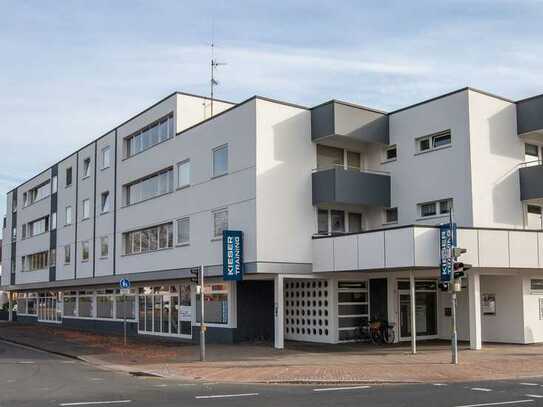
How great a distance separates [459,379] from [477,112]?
11956mm

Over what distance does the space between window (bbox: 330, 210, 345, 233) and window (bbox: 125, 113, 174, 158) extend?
920 centimetres

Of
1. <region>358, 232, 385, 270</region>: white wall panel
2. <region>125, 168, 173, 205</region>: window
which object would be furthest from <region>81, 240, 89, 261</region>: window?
<region>358, 232, 385, 270</region>: white wall panel

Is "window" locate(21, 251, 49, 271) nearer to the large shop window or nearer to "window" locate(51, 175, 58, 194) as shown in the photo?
"window" locate(51, 175, 58, 194)

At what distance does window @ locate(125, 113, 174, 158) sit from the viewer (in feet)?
109

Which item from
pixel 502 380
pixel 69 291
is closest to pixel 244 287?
pixel 502 380

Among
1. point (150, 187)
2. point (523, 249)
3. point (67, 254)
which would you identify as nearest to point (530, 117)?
point (523, 249)

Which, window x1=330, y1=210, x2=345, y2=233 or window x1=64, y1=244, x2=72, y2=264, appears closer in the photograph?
window x1=330, y1=210, x2=345, y2=233

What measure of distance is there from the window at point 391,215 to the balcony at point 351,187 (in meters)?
0.39

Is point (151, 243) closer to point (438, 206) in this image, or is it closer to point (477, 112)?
point (438, 206)

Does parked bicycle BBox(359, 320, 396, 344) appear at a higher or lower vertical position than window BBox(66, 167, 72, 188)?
lower

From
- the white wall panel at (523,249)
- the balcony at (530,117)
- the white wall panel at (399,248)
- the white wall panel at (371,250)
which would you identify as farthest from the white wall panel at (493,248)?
the balcony at (530,117)

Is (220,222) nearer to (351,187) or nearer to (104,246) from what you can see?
(351,187)

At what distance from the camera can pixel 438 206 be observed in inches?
1038

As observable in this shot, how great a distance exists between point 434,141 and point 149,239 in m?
15.0
